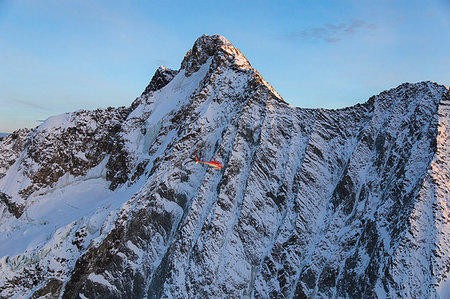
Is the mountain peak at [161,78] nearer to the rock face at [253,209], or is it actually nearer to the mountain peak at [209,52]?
the mountain peak at [209,52]

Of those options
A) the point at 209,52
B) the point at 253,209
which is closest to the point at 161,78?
the point at 209,52

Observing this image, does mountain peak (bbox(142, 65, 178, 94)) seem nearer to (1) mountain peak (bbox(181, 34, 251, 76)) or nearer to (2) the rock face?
(1) mountain peak (bbox(181, 34, 251, 76))

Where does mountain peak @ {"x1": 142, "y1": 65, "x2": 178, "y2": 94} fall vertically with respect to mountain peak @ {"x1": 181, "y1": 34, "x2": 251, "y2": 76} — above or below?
below

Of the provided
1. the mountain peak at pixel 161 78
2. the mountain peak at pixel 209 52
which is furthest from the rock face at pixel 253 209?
the mountain peak at pixel 161 78

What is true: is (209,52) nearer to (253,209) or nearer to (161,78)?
(161,78)

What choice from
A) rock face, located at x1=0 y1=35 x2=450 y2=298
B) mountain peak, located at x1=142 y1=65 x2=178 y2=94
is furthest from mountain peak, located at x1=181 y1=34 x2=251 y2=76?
mountain peak, located at x1=142 y1=65 x2=178 y2=94

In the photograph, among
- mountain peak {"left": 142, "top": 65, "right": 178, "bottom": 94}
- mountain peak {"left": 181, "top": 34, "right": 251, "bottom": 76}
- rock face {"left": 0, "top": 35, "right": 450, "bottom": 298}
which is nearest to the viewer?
rock face {"left": 0, "top": 35, "right": 450, "bottom": 298}

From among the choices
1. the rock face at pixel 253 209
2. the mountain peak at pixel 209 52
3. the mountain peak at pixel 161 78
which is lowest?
the rock face at pixel 253 209
